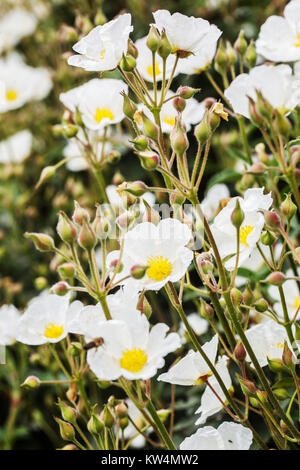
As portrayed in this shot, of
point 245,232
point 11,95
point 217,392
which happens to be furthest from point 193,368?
point 11,95

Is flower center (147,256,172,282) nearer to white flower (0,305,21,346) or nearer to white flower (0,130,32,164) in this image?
white flower (0,305,21,346)

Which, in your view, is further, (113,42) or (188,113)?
(188,113)

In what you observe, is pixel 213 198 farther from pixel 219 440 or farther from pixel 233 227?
pixel 219 440

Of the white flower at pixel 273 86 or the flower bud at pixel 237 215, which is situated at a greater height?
the white flower at pixel 273 86

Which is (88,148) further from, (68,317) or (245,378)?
(245,378)

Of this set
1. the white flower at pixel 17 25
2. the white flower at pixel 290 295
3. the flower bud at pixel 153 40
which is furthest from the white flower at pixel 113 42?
the white flower at pixel 17 25

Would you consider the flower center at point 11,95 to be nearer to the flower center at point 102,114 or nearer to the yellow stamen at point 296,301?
the flower center at point 102,114

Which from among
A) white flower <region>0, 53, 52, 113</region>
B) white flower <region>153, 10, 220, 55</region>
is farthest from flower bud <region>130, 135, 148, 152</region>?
white flower <region>0, 53, 52, 113</region>
